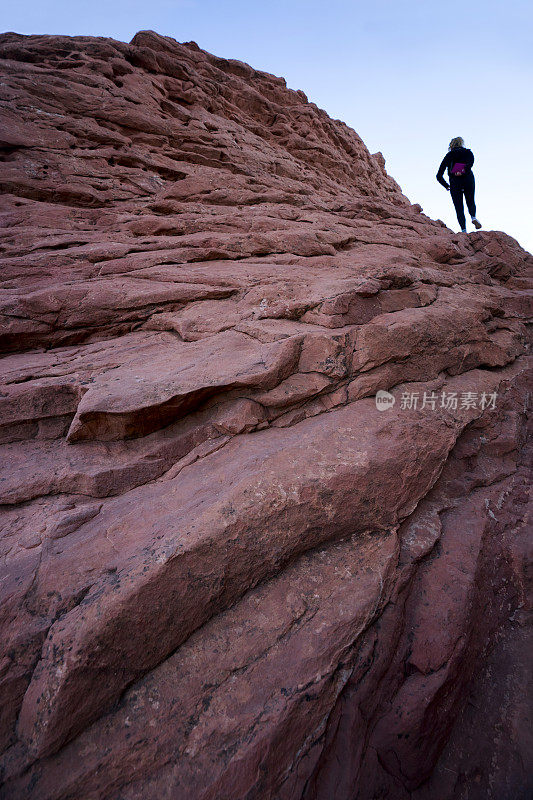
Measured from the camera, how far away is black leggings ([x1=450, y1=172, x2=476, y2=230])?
9633 millimetres

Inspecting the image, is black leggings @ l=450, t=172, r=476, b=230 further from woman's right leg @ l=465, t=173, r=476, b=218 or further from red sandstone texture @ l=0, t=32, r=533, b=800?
red sandstone texture @ l=0, t=32, r=533, b=800

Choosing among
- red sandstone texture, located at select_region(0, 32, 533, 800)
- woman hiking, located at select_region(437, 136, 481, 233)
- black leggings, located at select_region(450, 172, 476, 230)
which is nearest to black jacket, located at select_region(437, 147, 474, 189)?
woman hiking, located at select_region(437, 136, 481, 233)

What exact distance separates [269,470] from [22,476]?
236 centimetres

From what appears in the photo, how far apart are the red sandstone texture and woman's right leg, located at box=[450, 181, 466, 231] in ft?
16.1

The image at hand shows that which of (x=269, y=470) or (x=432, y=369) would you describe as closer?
(x=269, y=470)

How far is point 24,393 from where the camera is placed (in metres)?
3.77

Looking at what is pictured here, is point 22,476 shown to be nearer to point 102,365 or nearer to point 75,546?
point 75,546

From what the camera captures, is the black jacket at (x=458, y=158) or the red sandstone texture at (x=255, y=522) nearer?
the red sandstone texture at (x=255, y=522)

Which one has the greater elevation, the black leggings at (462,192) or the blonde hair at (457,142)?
the blonde hair at (457,142)

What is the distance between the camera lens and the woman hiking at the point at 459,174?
9.60 m

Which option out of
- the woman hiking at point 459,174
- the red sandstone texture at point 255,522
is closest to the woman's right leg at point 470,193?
the woman hiking at point 459,174

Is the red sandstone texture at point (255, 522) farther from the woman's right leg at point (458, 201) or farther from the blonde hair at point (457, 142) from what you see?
the blonde hair at point (457, 142)

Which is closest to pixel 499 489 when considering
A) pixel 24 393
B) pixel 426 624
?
pixel 426 624

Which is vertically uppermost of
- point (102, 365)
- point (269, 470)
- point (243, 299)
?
point (243, 299)
